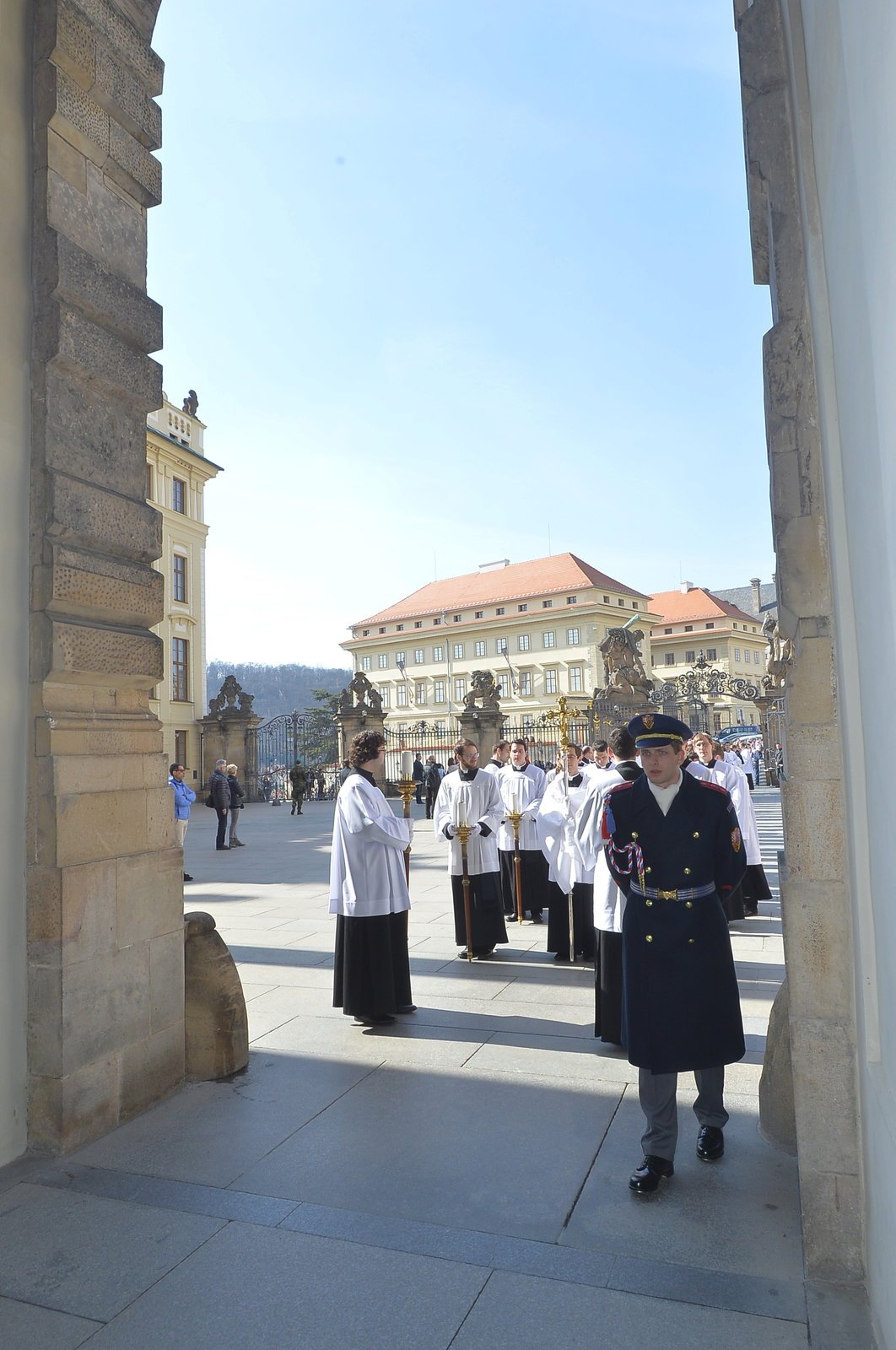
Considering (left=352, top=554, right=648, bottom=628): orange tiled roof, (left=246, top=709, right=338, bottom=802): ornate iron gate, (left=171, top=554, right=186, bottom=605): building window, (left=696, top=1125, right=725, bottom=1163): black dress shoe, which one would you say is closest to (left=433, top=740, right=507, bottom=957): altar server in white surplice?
(left=696, top=1125, right=725, bottom=1163): black dress shoe

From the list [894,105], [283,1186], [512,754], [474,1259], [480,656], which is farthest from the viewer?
[480,656]

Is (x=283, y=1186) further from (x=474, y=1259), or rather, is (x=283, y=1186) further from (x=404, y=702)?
(x=404, y=702)

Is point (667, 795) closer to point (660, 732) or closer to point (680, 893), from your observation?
point (660, 732)

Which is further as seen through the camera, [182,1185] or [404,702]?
[404,702]

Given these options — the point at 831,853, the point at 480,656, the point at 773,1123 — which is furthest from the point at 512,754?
the point at 480,656

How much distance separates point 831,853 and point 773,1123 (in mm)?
1653

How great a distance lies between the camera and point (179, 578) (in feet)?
124

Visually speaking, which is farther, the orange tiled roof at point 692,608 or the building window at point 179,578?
the orange tiled roof at point 692,608

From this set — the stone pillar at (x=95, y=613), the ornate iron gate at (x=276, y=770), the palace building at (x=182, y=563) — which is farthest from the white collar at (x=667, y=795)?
the palace building at (x=182, y=563)

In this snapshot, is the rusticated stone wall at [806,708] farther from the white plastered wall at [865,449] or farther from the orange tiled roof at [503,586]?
the orange tiled roof at [503,586]

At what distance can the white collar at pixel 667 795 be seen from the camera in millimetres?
4164

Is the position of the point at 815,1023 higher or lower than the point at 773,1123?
higher

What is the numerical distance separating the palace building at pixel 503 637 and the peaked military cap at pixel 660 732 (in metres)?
58.8

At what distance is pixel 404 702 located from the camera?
73625 millimetres
